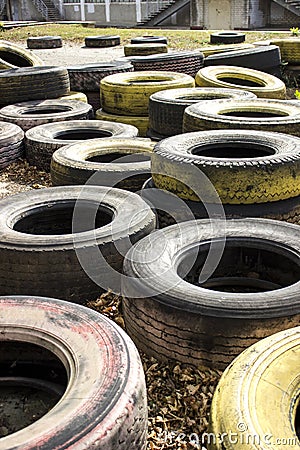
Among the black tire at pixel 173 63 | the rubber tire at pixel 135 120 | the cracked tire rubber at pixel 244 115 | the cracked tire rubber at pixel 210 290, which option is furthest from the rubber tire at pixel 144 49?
the cracked tire rubber at pixel 210 290

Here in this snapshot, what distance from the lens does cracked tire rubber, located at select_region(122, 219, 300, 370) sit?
2.83 meters

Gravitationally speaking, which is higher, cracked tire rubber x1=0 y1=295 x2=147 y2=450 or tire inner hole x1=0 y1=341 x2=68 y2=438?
cracked tire rubber x1=0 y1=295 x2=147 y2=450

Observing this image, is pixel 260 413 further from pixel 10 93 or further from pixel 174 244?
pixel 10 93

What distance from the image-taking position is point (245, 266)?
12.2ft

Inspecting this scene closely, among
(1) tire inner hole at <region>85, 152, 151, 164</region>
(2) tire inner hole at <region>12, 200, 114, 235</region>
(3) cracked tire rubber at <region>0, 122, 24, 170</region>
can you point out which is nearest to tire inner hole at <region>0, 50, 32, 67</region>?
(3) cracked tire rubber at <region>0, 122, 24, 170</region>

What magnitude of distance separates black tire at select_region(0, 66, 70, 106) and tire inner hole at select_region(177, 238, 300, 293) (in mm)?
5489

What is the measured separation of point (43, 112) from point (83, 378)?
20.9 ft

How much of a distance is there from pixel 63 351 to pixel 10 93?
640 cm

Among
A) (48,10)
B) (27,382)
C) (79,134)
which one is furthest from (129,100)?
(48,10)

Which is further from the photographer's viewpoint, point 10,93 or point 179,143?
point 10,93

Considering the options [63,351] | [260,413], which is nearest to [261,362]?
[260,413]

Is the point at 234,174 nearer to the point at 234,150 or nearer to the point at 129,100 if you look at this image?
the point at 234,150

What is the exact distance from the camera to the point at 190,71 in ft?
32.3

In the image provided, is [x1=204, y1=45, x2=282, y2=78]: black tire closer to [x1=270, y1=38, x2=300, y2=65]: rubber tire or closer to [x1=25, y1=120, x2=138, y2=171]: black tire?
[x1=270, y1=38, x2=300, y2=65]: rubber tire
